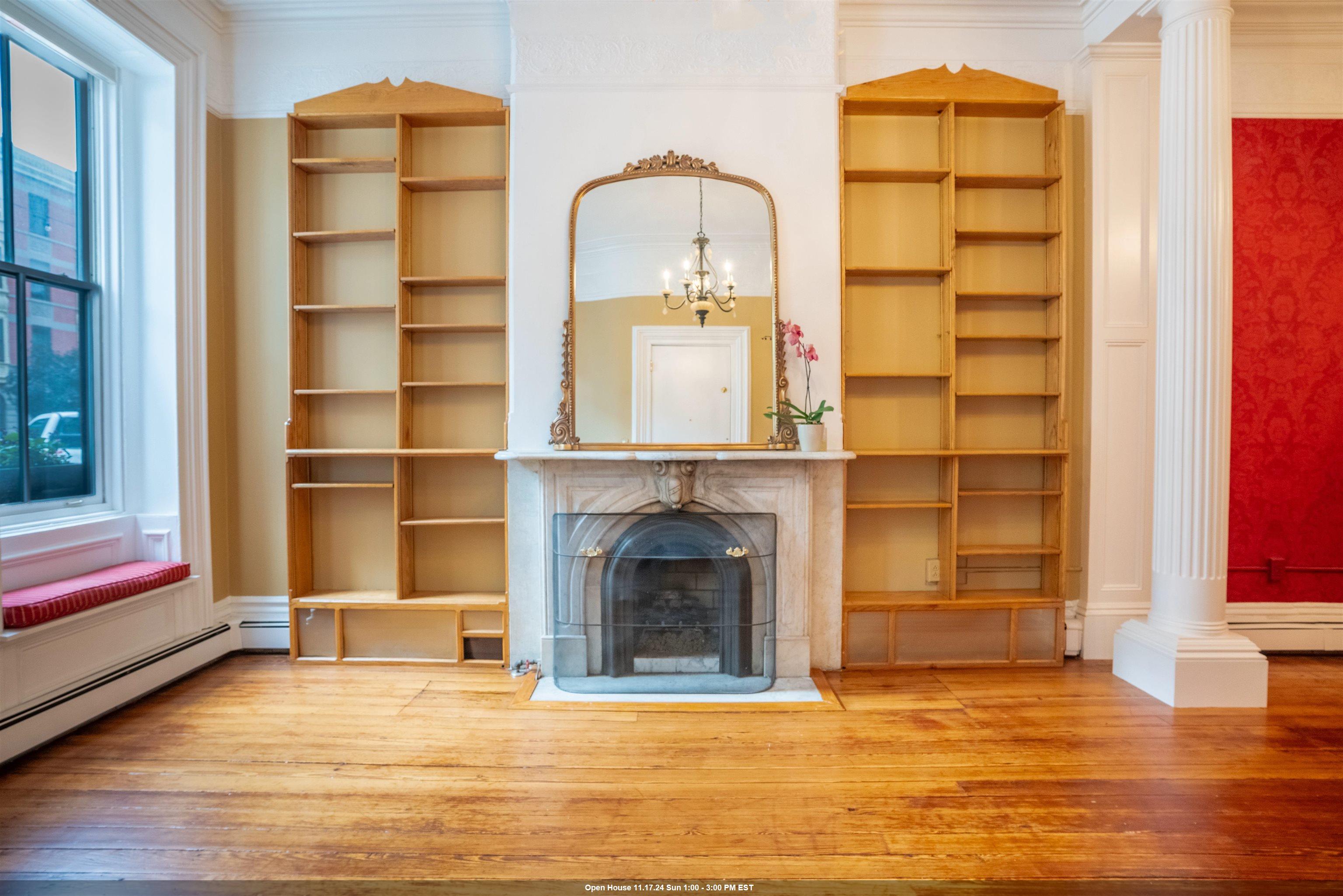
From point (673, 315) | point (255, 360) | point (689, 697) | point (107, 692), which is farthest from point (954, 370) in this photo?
point (107, 692)

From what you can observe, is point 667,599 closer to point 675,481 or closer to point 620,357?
point 675,481

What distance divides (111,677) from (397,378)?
1704mm

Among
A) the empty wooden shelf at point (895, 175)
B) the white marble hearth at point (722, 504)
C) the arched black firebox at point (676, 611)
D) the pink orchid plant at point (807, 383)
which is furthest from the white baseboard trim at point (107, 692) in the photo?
the empty wooden shelf at point (895, 175)

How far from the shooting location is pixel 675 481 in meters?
3.19

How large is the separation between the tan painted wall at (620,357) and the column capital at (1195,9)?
2067 millimetres

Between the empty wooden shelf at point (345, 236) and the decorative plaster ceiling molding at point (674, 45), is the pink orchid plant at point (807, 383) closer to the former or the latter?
the decorative plaster ceiling molding at point (674, 45)

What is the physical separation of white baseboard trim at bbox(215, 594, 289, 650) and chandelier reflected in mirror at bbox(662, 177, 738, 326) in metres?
2.54

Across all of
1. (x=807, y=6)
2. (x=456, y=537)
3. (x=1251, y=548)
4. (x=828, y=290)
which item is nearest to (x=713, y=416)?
(x=828, y=290)

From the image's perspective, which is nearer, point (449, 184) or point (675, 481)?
point (675, 481)

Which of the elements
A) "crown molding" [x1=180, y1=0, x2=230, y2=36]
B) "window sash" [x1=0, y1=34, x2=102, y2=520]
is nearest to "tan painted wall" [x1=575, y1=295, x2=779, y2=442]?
"window sash" [x1=0, y1=34, x2=102, y2=520]

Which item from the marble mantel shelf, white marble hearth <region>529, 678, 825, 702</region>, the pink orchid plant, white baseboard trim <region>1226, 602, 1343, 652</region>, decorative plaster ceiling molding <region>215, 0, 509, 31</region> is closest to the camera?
white marble hearth <region>529, 678, 825, 702</region>

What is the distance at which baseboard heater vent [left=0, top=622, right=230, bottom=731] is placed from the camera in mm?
2480

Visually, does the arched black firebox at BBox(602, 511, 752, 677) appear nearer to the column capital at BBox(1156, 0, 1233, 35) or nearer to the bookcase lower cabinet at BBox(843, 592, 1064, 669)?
the bookcase lower cabinet at BBox(843, 592, 1064, 669)

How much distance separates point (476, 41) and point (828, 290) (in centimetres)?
217
